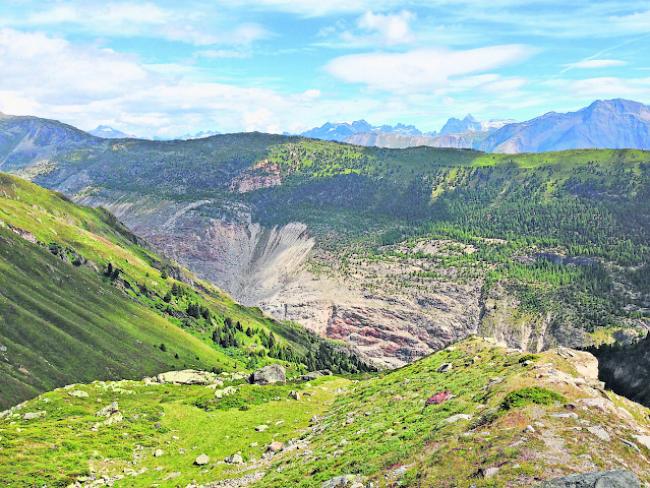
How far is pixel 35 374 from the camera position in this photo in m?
116

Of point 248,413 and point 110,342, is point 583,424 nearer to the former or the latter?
point 248,413

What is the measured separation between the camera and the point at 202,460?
6147 centimetres

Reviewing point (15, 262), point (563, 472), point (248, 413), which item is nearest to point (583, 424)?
point (563, 472)

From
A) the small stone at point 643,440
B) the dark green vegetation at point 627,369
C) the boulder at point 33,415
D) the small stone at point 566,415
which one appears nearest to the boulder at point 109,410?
the boulder at point 33,415

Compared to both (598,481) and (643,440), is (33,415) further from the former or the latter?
(643,440)

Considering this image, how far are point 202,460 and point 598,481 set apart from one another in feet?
149

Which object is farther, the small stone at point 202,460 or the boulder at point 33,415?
the boulder at point 33,415

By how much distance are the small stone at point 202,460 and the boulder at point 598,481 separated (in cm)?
4185

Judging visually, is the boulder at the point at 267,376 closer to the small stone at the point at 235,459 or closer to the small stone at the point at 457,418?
the small stone at the point at 235,459

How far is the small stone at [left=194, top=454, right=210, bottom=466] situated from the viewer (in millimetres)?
61062

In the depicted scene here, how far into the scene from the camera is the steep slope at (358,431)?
118ft

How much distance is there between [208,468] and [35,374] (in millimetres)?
75203

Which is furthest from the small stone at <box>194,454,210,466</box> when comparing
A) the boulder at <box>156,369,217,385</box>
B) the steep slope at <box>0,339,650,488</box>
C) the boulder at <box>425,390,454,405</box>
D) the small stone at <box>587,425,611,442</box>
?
the boulder at <box>156,369,217,385</box>

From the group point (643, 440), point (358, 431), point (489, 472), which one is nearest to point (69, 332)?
point (358, 431)
